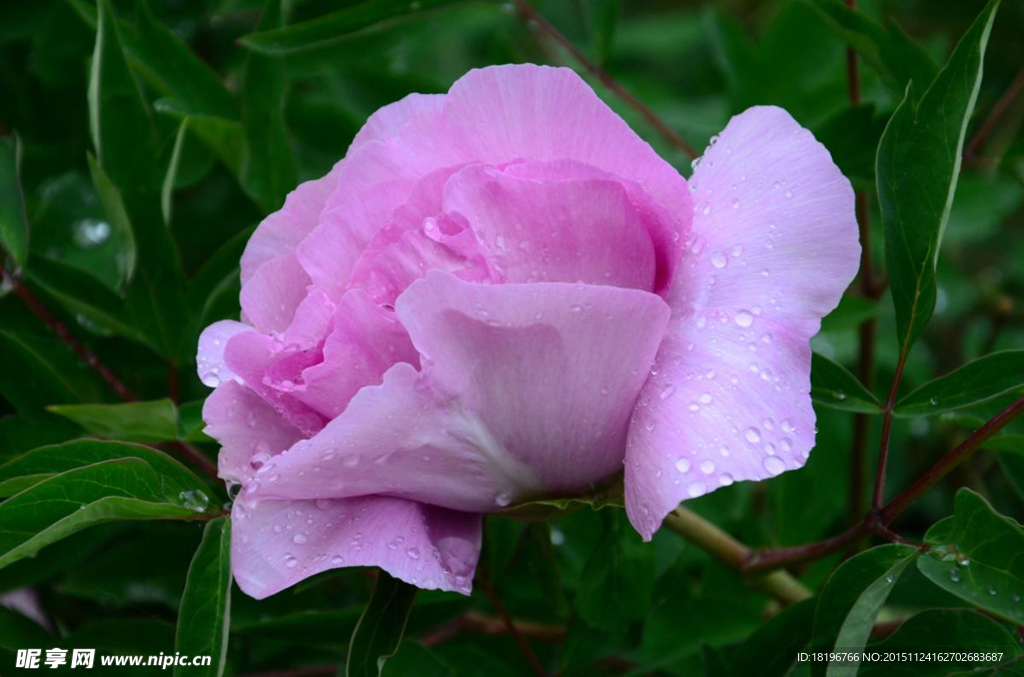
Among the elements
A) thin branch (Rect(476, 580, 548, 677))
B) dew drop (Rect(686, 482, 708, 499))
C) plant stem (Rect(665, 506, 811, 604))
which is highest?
dew drop (Rect(686, 482, 708, 499))

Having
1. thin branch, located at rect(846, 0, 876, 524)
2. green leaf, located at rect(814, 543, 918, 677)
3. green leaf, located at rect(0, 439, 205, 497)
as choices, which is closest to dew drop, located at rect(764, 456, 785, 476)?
green leaf, located at rect(814, 543, 918, 677)

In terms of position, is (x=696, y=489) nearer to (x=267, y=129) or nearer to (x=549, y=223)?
(x=549, y=223)

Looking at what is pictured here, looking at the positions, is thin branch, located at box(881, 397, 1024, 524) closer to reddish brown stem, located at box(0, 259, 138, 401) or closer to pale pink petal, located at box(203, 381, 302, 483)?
pale pink petal, located at box(203, 381, 302, 483)

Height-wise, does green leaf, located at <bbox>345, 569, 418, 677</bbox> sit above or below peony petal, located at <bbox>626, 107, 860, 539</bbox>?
below

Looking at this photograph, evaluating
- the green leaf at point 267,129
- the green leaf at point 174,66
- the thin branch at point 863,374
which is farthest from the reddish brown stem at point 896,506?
the green leaf at point 174,66

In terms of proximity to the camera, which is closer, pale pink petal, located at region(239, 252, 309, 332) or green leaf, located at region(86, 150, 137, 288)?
pale pink petal, located at region(239, 252, 309, 332)

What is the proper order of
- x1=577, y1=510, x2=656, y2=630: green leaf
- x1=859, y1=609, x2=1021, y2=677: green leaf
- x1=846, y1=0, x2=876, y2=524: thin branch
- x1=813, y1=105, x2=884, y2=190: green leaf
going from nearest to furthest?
x1=859, y1=609, x2=1021, y2=677: green leaf
x1=577, y1=510, x2=656, y2=630: green leaf
x1=813, y1=105, x2=884, y2=190: green leaf
x1=846, y1=0, x2=876, y2=524: thin branch

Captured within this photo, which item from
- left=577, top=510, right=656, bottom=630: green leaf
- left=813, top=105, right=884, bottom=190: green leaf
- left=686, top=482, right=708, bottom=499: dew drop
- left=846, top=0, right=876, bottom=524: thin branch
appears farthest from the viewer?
left=846, top=0, right=876, bottom=524: thin branch
